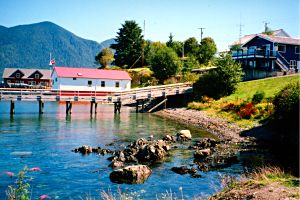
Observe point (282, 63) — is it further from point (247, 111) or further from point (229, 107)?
point (247, 111)

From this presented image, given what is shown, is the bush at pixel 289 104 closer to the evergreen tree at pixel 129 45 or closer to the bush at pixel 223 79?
the bush at pixel 223 79

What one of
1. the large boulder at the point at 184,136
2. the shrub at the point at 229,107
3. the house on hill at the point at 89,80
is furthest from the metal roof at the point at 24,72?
the large boulder at the point at 184,136

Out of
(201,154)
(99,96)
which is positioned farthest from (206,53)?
(201,154)

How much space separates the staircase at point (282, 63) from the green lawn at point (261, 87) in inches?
192

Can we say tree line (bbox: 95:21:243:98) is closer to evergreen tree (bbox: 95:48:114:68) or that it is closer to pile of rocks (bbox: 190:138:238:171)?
evergreen tree (bbox: 95:48:114:68)

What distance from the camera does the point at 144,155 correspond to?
24375 millimetres

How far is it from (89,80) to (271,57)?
37.0 meters

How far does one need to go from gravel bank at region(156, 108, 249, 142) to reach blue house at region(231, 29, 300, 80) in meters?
Answer: 16.3

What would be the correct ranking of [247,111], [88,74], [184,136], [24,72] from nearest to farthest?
[184,136]
[247,111]
[88,74]
[24,72]

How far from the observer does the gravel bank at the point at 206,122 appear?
1358 inches

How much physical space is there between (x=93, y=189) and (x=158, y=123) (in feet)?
90.0

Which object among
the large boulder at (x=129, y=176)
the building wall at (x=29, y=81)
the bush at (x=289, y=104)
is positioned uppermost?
the building wall at (x=29, y=81)

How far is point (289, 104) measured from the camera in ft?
99.5

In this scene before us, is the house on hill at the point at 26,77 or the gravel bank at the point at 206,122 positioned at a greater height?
the house on hill at the point at 26,77
